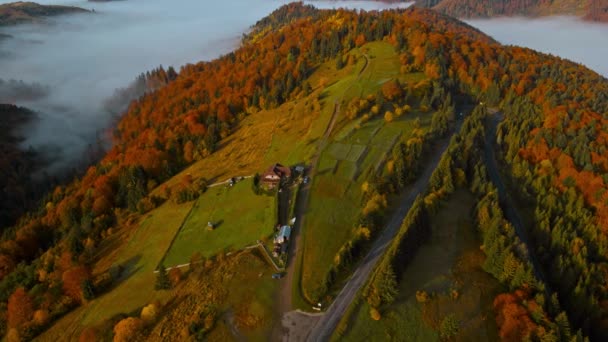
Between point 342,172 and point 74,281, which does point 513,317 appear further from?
point 74,281

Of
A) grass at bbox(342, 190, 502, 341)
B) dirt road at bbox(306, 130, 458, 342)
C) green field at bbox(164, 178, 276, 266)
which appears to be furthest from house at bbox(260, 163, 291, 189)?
grass at bbox(342, 190, 502, 341)

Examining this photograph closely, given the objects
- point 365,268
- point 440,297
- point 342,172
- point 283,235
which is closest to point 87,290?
point 283,235

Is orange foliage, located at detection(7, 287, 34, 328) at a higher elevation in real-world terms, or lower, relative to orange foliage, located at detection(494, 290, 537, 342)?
higher

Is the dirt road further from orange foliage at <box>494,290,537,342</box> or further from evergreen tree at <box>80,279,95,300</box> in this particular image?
evergreen tree at <box>80,279,95,300</box>

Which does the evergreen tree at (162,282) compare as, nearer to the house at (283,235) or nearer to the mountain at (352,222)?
the mountain at (352,222)

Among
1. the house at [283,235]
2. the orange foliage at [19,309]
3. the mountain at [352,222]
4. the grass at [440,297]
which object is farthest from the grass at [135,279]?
the grass at [440,297]

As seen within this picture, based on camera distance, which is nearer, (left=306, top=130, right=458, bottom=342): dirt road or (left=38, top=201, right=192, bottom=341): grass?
(left=306, top=130, right=458, bottom=342): dirt road
